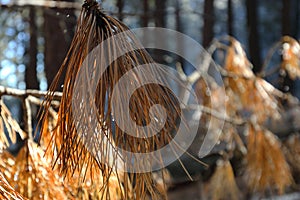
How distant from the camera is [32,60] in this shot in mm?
1316

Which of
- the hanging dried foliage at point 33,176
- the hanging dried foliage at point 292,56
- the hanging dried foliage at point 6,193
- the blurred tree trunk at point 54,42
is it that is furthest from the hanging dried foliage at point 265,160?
the hanging dried foliage at point 6,193

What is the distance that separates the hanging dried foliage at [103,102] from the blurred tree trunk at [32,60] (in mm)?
828

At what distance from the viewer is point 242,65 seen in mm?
1244

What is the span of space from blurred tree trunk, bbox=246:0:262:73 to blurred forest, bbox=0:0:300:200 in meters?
0.12

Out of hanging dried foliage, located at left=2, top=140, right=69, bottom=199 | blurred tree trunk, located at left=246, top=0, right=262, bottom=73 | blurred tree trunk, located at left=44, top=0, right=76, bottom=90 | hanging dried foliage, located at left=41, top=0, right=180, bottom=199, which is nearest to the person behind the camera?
hanging dried foliage, located at left=41, top=0, right=180, bottom=199

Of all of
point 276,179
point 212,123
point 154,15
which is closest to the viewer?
point 276,179

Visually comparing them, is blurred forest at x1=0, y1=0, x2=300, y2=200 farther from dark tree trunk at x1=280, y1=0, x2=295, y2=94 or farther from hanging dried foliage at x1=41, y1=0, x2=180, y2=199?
dark tree trunk at x1=280, y1=0, x2=295, y2=94

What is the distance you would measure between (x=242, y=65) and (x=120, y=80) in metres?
0.87

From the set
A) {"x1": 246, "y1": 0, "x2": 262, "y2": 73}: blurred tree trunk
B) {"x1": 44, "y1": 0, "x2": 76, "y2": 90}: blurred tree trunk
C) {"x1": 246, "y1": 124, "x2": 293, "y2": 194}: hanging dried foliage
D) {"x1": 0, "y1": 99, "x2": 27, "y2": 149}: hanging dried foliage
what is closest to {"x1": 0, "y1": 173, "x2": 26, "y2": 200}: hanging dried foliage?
{"x1": 0, "y1": 99, "x2": 27, "y2": 149}: hanging dried foliage

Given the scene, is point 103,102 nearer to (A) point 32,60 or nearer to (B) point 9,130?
(B) point 9,130

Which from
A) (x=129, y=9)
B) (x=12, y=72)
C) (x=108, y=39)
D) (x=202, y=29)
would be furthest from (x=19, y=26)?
(x=108, y=39)

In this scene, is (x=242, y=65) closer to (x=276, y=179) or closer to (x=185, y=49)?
(x=276, y=179)

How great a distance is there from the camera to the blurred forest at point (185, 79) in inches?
22.0

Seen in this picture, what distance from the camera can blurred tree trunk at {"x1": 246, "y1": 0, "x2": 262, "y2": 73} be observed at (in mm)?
2248
